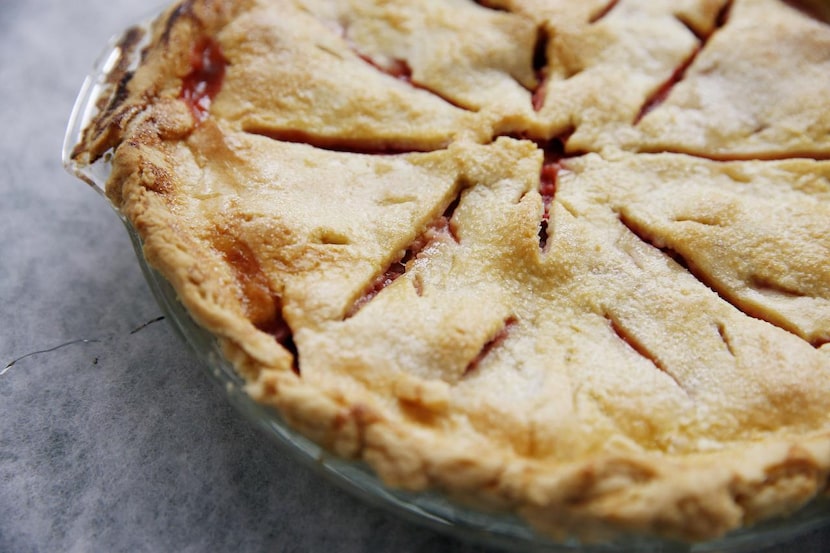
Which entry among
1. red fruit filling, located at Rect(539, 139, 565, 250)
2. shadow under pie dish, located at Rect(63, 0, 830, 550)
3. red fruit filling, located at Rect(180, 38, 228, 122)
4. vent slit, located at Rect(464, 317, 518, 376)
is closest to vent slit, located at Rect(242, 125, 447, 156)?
shadow under pie dish, located at Rect(63, 0, 830, 550)

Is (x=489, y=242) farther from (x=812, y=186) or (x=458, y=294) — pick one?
(x=812, y=186)

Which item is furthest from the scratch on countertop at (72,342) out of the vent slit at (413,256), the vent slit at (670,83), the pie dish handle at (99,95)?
the vent slit at (670,83)

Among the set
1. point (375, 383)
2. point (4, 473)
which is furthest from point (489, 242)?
point (4, 473)

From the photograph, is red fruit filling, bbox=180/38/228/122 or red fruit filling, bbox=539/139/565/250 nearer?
red fruit filling, bbox=539/139/565/250

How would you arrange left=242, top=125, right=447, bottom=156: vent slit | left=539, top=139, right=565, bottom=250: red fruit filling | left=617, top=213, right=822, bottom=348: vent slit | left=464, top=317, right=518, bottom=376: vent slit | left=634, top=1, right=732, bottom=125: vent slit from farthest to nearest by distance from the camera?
1. left=634, top=1, right=732, bottom=125: vent slit
2. left=242, top=125, right=447, bottom=156: vent slit
3. left=539, top=139, right=565, bottom=250: red fruit filling
4. left=617, top=213, right=822, bottom=348: vent slit
5. left=464, top=317, right=518, bottom=376: vent slit

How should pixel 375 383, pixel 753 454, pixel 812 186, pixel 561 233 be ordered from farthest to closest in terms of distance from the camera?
pixel 812 186, pixel 561 233, pixel 375 383, pixel 753 454

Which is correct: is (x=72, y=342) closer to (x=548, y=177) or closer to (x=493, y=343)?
(x=493, y=343)

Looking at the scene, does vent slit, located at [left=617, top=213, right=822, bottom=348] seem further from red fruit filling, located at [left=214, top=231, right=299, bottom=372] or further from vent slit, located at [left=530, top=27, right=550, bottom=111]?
red fruit filling, located at [left=214, top=231, right=299, bottom=372]
